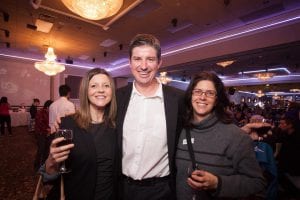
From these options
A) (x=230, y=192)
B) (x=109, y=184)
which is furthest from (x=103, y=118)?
(x=230, y=192)

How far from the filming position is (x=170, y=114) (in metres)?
1.75

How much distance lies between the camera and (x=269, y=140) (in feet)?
12.5

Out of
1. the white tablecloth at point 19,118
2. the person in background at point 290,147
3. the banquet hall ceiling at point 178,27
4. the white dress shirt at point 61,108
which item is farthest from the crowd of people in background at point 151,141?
the white tablecloth at point 19,118

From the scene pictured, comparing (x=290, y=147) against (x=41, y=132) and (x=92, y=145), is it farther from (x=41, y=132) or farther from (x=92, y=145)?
(x=41, y=132)

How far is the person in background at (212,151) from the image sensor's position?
4.49 feet

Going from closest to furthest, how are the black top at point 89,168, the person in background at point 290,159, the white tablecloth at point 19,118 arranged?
the black top at point 89,168 < the person in background at point 290,159 < the white tablecloth at point 19,118

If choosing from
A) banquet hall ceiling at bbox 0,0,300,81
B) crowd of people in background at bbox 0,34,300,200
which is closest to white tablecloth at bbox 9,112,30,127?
banquet hall ceiling at bbox 0,0,300,81

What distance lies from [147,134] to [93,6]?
Result: 2.47 meters

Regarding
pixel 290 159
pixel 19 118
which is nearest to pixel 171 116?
pixel 290 159

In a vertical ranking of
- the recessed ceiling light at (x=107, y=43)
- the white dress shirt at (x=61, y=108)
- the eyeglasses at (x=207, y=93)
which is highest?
the recessed ceiling light at (x=107, y=43)

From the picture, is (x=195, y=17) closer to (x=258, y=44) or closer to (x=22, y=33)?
(x=258, y=44)

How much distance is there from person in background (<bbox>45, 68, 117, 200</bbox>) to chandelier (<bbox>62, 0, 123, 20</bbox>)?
6.02 feet

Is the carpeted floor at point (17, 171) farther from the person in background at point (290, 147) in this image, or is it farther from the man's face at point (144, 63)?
the person in background at point (290, 147)

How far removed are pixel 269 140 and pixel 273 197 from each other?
1224mm
